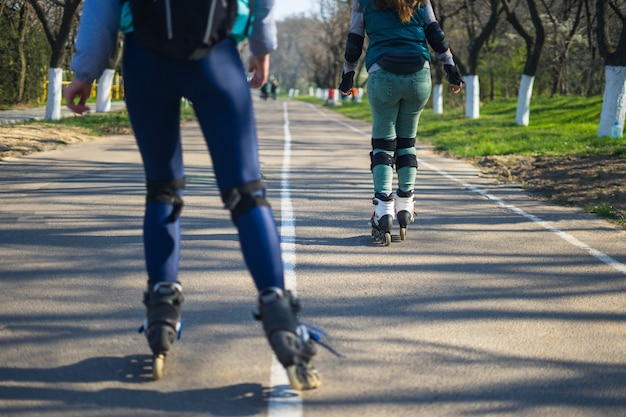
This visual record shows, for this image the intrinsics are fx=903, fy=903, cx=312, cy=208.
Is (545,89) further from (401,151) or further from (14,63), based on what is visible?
(401,151)

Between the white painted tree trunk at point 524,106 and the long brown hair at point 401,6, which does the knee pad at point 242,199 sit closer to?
the long brown hair at point 401,6

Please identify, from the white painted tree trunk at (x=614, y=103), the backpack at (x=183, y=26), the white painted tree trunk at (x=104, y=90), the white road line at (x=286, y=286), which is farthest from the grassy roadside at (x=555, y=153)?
the white painted tree trunk at (x=104, y=90)

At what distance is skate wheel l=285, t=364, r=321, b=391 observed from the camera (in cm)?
341

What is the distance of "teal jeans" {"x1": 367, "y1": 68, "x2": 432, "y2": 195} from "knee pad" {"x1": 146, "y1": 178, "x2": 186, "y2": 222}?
331cm

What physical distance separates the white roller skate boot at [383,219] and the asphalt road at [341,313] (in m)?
0.15

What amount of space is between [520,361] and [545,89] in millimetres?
53331

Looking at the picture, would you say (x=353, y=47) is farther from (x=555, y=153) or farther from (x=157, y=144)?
(x=555, y=153)

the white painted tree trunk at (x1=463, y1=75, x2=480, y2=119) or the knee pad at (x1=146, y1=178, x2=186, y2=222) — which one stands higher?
the white painted tree trunk at (x1=463, y1=75, x2=480, y2=119)

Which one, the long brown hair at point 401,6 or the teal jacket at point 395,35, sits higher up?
the long brown hair at point 401,6

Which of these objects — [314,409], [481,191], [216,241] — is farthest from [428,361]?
[481,191]

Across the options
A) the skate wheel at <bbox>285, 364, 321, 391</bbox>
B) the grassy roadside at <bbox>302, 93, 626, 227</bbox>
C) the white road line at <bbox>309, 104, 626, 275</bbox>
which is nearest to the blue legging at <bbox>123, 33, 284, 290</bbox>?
the skate wheel at <bbox>285, 364, 321, 391</bbox>

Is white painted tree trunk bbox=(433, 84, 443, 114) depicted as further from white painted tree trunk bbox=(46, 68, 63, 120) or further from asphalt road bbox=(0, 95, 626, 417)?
asphalt road bbox=(0, 95, 626, 417)

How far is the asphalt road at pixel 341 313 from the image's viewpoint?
352 cm

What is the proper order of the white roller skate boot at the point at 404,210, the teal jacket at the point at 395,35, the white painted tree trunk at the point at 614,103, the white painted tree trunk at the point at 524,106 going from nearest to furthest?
the teal jacket at the point at 395,35, the white roller skate boot at the point at 404,210, the white painted tree trunk at the point at 614,103, the white painted tree trunk at the point at 524,106
